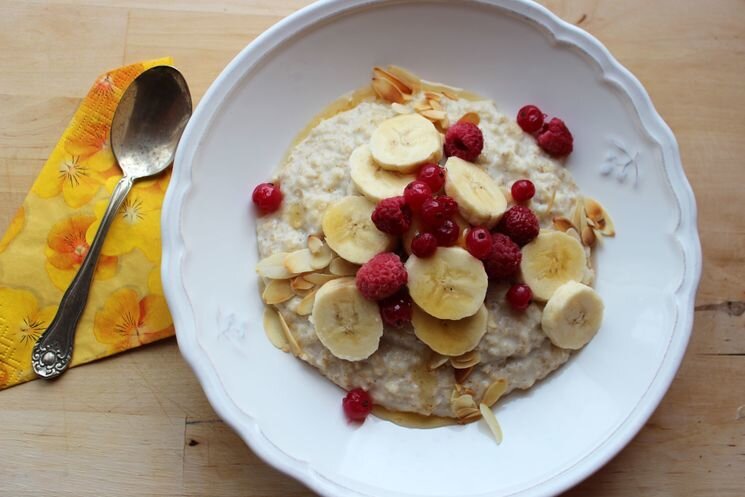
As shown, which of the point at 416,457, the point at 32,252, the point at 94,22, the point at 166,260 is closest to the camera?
the point at 166,260

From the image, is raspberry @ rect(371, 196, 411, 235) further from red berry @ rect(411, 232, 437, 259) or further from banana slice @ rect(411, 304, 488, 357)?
banana slice @ rect(411, 304, 488, 357)

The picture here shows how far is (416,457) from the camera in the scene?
196 cm

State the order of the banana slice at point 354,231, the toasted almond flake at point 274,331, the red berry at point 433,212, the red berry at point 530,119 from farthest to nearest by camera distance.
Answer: the red berry at point 530,119
the toasted almond flake at point 274,331
the banana slice at point 354,231
the red berry at point 433,212

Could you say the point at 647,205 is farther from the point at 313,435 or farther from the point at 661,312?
the point at 313,435

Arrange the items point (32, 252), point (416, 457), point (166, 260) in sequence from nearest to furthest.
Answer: point (166, 260), point (416, 457), point (32, 252)

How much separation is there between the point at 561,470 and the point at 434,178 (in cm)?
84

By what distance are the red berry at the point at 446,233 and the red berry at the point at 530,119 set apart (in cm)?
48

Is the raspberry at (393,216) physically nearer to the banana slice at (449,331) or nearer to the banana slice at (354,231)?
the banana slice at (354,231)

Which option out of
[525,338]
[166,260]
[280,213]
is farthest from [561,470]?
[166,260]

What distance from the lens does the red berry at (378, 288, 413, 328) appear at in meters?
1.86

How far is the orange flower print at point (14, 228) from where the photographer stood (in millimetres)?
2088

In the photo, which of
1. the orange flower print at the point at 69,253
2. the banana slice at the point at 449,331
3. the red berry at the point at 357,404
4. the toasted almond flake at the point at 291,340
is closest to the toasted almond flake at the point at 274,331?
the toasted almond flake at the point at 291,340

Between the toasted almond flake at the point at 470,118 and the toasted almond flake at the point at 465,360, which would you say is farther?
the toasted almond flake at the point at 470,118

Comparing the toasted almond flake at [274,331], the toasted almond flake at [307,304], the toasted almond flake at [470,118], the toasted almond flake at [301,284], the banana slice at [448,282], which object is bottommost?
the toasted almond flake at [274,331]
